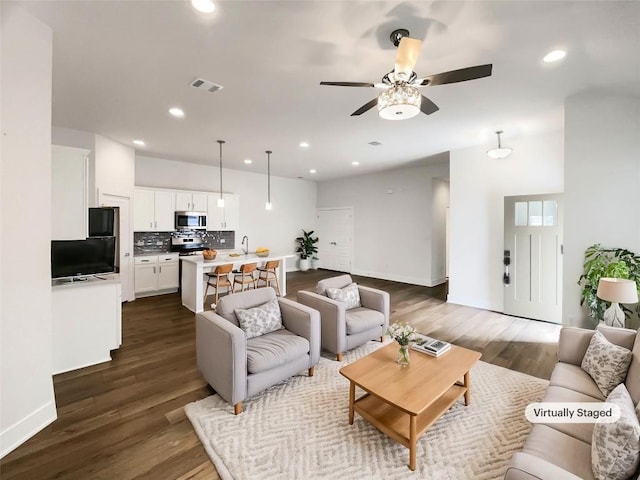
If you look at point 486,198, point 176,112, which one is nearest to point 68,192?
point 176,112

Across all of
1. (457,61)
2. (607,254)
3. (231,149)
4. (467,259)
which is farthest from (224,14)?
(467,259)

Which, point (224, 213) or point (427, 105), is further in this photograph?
point (224, 213)

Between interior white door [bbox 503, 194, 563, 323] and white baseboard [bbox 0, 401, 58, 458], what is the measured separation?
5892 millimetres

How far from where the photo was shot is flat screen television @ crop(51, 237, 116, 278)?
302 centimetres

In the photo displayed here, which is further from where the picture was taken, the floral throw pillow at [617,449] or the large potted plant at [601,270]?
the large potted plant at [601,270]

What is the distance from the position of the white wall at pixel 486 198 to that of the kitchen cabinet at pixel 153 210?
589 centimetres

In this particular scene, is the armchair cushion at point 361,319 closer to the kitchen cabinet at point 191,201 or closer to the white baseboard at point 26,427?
the white baseboard at point 26,427

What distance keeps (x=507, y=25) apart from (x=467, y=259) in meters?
4.07

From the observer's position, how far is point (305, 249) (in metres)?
9.03

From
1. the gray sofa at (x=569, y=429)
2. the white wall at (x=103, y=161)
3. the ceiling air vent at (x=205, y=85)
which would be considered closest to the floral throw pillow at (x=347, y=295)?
the gray sofa at (x=569, y=429)

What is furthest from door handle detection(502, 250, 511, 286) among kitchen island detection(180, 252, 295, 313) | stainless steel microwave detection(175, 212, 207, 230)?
stainless steel microwave detection(175, 212, 207, 230)

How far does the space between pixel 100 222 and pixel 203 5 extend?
11.5 feet

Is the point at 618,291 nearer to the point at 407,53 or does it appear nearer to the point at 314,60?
the point at 407,53

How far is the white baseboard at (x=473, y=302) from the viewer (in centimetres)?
502
